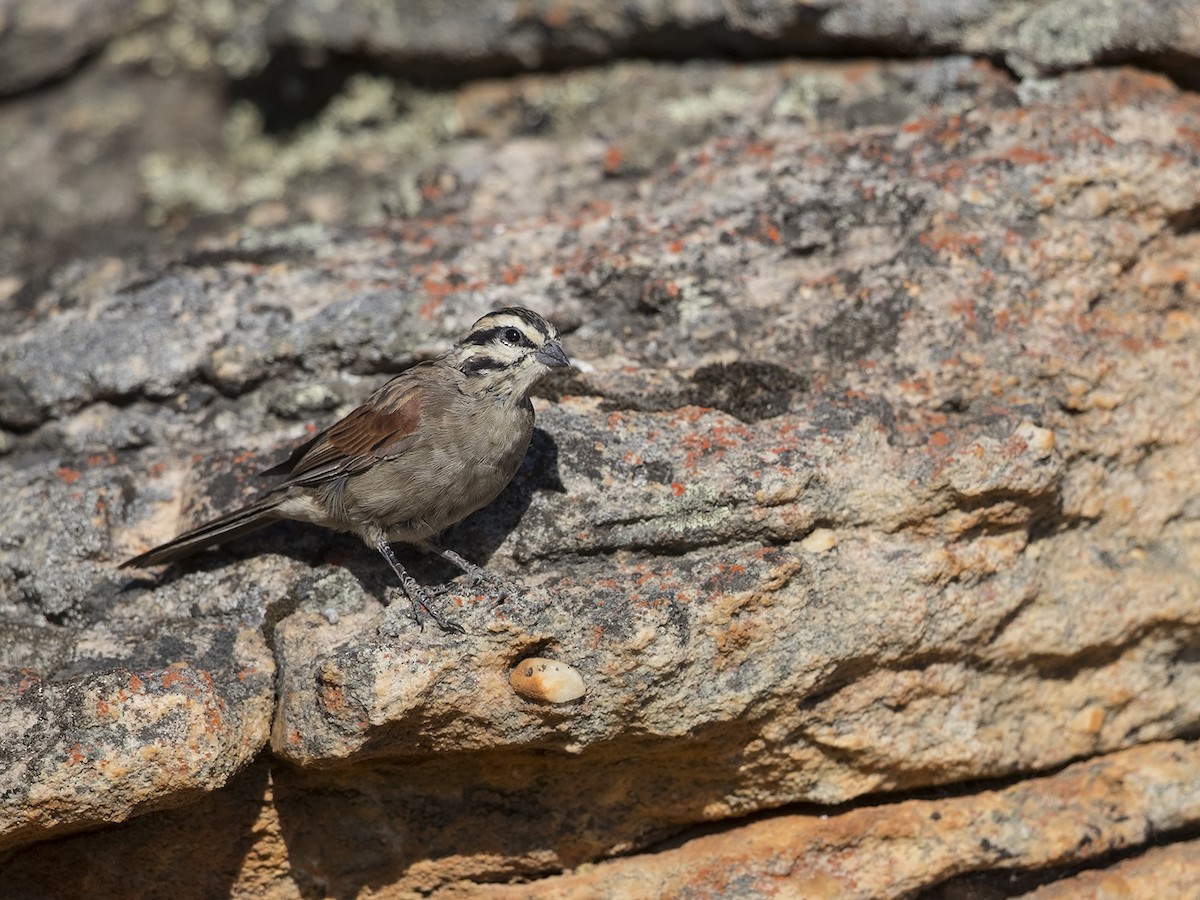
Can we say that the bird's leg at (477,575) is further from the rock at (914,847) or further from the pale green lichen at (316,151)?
the pale green lichen at (316,151)

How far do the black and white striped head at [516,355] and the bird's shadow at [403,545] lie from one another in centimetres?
34

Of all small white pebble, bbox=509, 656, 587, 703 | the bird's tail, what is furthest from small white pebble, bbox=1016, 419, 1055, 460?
the bird's tail

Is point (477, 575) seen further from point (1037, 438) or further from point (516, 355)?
point (1037, 438)

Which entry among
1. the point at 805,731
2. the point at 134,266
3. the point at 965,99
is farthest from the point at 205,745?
the point at 965,99

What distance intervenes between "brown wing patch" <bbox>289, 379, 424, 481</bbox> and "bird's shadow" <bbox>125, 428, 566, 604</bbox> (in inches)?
15.4

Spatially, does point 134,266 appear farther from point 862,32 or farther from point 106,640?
point 862,32

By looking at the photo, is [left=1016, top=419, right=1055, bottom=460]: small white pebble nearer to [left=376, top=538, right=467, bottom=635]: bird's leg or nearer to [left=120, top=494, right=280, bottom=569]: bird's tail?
[left=376, top=538, right=467, bottom=635]: bird's leg

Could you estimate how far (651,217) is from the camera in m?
6.76

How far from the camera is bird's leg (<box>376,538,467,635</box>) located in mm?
5004

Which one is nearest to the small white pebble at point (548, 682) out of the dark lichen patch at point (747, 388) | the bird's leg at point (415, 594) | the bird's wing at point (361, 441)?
the bird's leg at point (415, 594)

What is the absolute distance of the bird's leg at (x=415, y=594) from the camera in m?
5.00

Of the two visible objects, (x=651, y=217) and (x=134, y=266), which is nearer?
(x=651, y=217)

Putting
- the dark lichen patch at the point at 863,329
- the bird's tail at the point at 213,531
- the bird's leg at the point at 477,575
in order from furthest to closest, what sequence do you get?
the dark lichen patch at the point at 863,329 → the bird's tail at the point at 213,531 → the bird's leg at the point at 477,575

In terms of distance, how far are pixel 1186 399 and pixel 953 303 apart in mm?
1144
